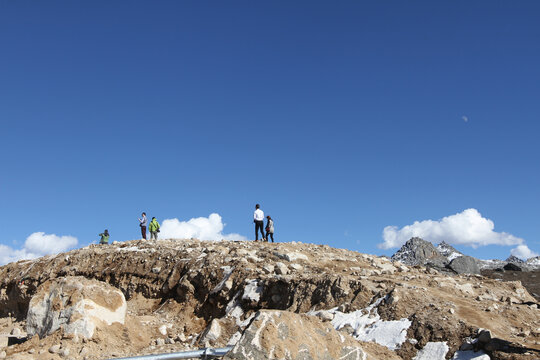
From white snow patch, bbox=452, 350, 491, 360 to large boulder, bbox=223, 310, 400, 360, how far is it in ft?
6.66

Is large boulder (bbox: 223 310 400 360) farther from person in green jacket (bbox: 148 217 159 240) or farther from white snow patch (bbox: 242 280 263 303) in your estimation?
person in green jacket (bbox: 148 217 159 240)

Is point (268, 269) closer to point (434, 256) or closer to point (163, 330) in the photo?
point (163, 330)

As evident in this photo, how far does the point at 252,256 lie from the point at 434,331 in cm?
760

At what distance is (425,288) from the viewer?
11125 mm

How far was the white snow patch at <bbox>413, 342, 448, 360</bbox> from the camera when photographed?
8.30 meters

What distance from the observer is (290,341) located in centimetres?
654

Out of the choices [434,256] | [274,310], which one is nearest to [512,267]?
[434,256]

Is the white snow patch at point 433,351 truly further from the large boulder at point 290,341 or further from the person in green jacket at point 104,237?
the person in green jacket at point 104,237

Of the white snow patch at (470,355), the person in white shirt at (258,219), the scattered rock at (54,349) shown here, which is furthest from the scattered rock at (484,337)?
the person in white shirt at (258,219)

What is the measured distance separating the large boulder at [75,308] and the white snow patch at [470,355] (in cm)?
788

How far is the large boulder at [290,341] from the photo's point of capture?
20.8ft

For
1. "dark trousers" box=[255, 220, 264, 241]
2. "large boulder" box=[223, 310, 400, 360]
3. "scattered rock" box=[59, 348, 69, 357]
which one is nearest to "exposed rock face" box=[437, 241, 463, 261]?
"dark trousers" box=[255, 220, 264, 241]

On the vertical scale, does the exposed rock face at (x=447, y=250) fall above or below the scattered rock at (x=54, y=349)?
above

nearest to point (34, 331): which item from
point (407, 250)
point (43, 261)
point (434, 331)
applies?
point (434, 331)
